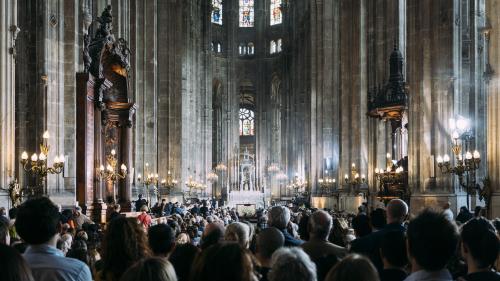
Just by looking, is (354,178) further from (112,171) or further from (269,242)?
(269,242)

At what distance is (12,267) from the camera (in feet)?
10.5

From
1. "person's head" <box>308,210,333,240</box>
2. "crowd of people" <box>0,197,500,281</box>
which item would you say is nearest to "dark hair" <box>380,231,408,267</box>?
"crowd of people" <box>0,197,500,281</box>

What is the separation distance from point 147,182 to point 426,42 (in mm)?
17149

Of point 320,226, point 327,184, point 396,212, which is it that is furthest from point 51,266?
point 327,184

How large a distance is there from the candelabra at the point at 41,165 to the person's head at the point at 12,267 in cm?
1453

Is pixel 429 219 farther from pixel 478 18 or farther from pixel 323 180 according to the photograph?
pixel 323 180

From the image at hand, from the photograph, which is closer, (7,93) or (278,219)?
(278,219)

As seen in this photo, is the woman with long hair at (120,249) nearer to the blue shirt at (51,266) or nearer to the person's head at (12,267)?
the blue shirt at (51,266)

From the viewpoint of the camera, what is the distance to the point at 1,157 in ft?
56.6

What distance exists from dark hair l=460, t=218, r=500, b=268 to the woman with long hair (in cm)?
238

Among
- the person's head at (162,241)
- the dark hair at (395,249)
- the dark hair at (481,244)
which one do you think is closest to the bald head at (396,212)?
the dark hair at (395,249)

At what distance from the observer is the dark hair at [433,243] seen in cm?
447

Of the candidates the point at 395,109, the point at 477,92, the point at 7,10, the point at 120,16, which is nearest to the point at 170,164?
the point at 120,16

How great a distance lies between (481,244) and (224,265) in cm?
251
